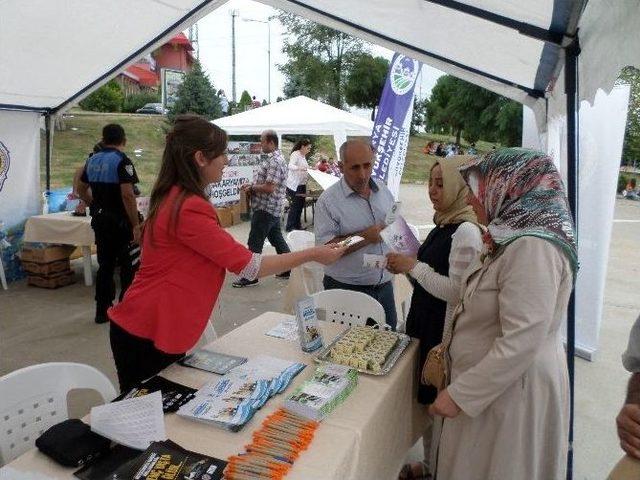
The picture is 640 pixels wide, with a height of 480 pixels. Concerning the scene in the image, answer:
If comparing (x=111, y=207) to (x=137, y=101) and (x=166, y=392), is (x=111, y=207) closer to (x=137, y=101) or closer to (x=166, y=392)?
(x=166, y=392)

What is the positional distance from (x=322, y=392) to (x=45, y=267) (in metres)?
5.17

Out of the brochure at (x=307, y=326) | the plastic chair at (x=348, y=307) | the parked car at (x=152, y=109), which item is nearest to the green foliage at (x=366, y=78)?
the parked car at (x=152, y=109)

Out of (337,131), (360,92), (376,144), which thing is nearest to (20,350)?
(376,144)

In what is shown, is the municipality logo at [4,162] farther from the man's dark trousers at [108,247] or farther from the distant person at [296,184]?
the distant person at [296,184]

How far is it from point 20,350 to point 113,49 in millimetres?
3153

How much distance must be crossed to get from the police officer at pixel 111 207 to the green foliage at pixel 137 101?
83.4ft

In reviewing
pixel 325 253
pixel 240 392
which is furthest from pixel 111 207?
pixel 240 392

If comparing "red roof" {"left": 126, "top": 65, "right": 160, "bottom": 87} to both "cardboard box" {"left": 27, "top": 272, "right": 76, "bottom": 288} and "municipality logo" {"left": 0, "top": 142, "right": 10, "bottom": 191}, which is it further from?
"cardboard box" {"left": 27, "top": 272, "right": 76, "bottom": 288}

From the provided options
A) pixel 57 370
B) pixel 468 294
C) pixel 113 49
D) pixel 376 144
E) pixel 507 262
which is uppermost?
pixel 113 49

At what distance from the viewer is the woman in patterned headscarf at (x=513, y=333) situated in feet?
4.65

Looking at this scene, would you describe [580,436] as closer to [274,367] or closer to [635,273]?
[274,367]

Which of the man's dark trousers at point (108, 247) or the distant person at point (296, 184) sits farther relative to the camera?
the distant person at point (296, 184)

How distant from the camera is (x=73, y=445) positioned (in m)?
1.29

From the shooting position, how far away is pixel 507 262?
1.45m
